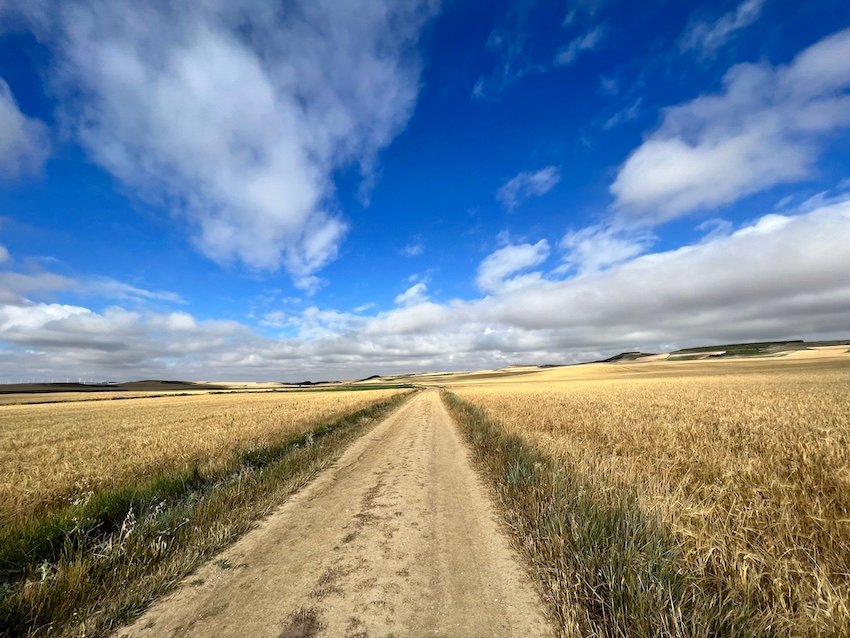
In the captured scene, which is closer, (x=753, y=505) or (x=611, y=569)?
(x=611, y=569)

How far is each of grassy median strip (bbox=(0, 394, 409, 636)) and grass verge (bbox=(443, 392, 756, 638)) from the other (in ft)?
15.5

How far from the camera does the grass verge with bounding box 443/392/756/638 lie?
11.0ft

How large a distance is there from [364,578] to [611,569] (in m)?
2.91

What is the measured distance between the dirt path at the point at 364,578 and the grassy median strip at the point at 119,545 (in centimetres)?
36

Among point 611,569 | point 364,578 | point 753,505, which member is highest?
point 753,505

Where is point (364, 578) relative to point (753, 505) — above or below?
below

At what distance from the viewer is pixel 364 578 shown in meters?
4.79

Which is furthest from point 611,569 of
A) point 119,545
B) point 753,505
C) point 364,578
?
point 119,545

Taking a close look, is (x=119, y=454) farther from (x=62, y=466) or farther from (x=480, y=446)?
(x=480, y=446)

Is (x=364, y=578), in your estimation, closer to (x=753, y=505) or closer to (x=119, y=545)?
(x=119, y=545)

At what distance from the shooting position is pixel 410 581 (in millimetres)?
4707

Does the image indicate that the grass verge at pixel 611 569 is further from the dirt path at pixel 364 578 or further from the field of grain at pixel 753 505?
the dirt path at pixel 364 578

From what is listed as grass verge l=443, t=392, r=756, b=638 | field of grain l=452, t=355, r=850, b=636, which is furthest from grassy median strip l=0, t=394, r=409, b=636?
field of grain l=452, t=355, r=850, b=636

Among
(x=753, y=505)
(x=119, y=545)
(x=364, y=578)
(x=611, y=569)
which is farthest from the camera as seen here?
(x=119, y=545)
